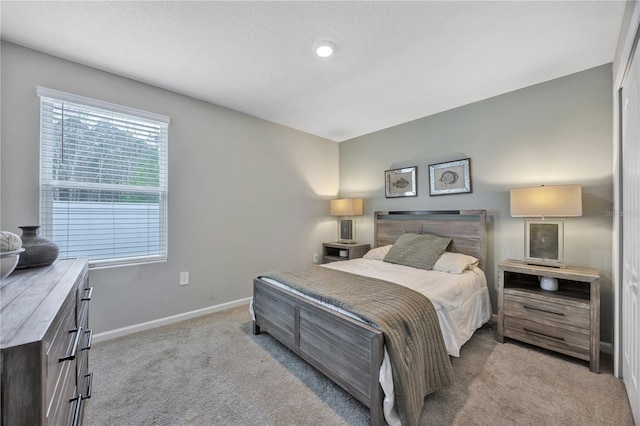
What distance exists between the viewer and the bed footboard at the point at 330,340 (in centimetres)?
143

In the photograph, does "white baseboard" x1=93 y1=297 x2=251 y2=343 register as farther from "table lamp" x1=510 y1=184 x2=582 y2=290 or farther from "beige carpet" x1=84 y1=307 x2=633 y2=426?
"table lamp" x1=510 y1=184 x2=582 y2=290

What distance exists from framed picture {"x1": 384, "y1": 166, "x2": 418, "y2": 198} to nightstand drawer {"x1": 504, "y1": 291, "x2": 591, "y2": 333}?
5.51 feet

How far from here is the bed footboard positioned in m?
1.43

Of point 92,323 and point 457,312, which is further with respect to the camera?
point 92,323

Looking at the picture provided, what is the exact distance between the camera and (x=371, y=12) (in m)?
1.71

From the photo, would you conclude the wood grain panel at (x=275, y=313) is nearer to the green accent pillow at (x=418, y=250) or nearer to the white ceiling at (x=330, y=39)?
the green accent pillow at (x=418, y=250)

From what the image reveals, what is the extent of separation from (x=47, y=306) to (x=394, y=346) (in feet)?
4.82

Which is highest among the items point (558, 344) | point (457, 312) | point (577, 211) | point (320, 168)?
point (320, 168)

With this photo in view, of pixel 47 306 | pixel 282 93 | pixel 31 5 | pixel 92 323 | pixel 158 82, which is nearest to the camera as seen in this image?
pixel 47 306

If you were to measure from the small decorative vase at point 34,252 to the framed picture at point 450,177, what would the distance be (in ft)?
11.7

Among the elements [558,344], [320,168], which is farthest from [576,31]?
[320,168]

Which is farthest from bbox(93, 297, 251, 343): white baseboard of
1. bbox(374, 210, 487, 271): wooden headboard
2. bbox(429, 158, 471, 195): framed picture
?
bbox(429, 158, 471, 195): framed picture

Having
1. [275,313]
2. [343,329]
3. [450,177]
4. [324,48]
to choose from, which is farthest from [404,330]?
[450,177]

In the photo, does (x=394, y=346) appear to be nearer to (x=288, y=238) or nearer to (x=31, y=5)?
(x=288, y=238)
